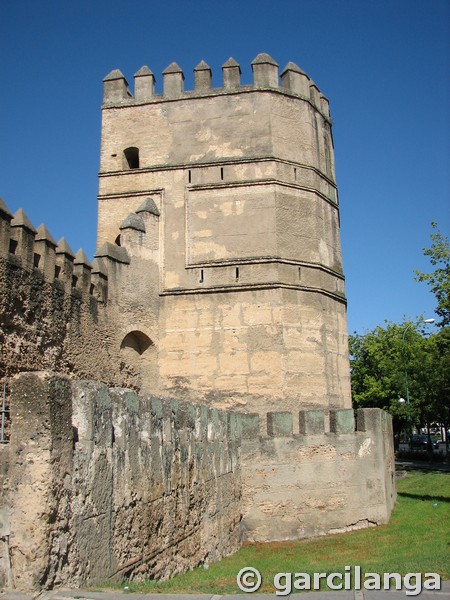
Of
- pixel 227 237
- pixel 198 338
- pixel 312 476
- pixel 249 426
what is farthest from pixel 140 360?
pixel 312 476

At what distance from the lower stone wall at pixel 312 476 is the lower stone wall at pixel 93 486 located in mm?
4061

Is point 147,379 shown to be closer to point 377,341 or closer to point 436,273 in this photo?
point 436,273

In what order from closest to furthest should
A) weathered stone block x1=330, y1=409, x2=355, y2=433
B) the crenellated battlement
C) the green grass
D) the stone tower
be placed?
A: the green grass → weathered stone block x1=330, y1=409, x2=355, y2=433 → the stone tower → the crenellated battlement

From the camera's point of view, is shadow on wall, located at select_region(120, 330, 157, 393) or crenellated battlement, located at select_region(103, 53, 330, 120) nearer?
shadow on wall, located at select_region(120, 330, 157, 393)

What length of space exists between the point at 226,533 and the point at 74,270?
6.31 metres

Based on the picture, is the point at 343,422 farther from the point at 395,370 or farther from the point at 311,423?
the point at 395,370

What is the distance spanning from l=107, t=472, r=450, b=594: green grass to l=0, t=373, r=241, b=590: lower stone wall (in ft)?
1.41

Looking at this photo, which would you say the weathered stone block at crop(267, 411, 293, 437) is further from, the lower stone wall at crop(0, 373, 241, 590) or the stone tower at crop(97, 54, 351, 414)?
the lower stone wall at crop(0, 373, 241, 590)

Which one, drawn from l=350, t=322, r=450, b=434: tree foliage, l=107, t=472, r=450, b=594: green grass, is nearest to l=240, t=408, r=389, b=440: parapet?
l=107, t=472, r=450, b=594: green grass

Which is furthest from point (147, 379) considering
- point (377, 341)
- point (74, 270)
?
point (377, 341)

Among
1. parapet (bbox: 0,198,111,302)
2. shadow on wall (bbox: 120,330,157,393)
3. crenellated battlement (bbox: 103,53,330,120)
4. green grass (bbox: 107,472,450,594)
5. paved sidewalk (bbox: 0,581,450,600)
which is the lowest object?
green grass (bbox: 107,472,450,594)

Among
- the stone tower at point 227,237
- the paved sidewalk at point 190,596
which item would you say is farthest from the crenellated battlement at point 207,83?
the paved sidewalk at point 190,596

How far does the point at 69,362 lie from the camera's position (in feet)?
41.1

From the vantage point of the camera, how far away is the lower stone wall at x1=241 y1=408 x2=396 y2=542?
12312 millimetres
